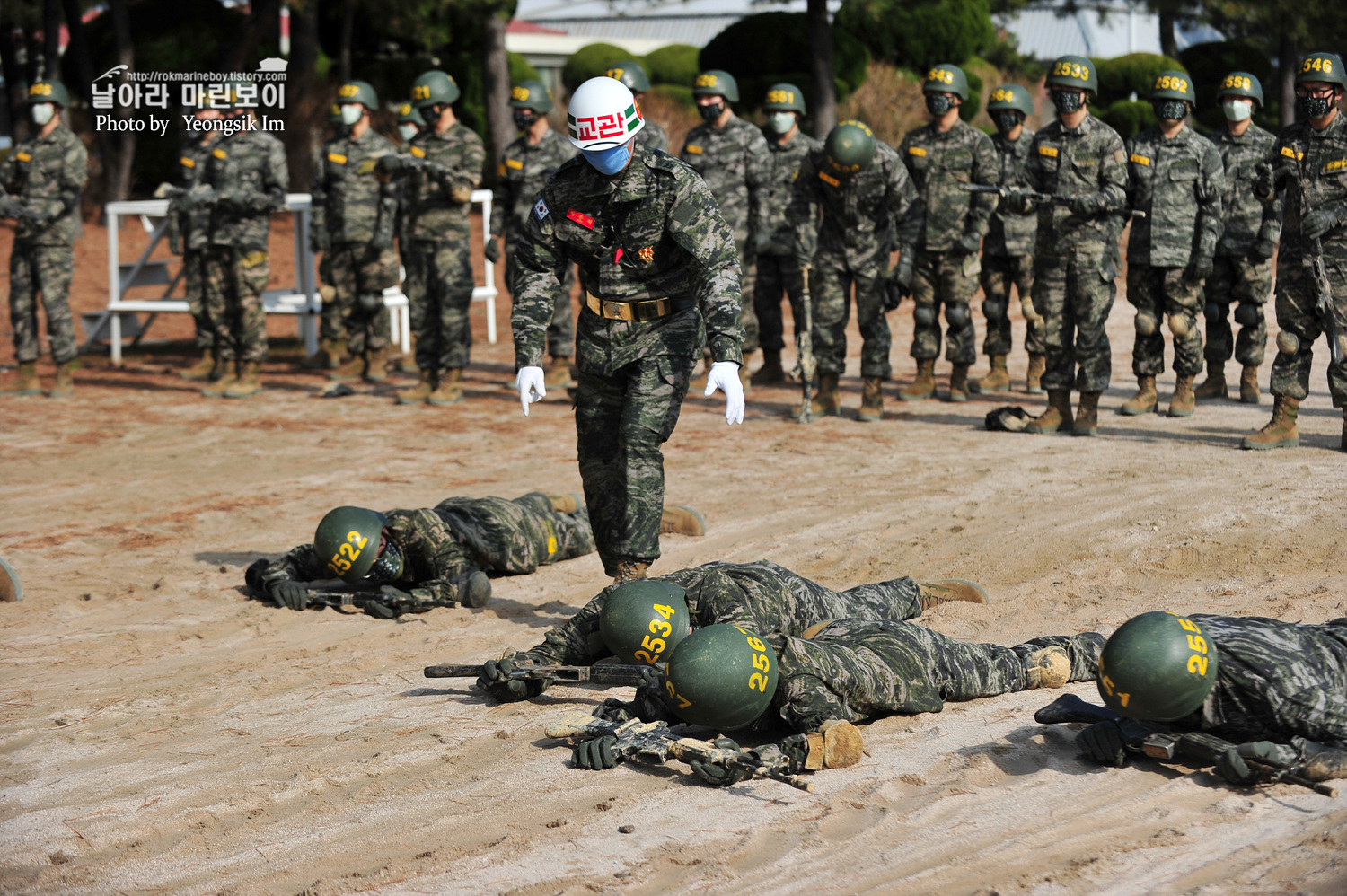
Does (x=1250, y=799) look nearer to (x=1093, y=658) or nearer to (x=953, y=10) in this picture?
(x=1093, y=658)

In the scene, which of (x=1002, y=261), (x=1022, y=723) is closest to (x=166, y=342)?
(x=1002, y=261)

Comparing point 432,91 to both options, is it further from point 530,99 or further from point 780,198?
point 780,198

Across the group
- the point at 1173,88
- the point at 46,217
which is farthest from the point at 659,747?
the point at 46,217

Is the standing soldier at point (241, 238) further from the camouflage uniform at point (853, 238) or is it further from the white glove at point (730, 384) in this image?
the white glove at point (730, 384)

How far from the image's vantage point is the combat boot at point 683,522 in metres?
7.57

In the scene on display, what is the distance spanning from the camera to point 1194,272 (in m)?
10.1

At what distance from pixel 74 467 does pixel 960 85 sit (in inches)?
292

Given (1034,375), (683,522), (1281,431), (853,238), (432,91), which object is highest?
(432,91)

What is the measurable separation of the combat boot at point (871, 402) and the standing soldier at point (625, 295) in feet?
16.2

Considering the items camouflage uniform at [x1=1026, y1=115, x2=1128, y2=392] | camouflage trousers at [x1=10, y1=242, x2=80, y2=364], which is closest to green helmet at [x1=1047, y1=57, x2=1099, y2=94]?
camouflage uniform at [x1=1026, y1=115, x2=1128, y2=392]

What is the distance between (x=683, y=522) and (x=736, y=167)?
5214 mm

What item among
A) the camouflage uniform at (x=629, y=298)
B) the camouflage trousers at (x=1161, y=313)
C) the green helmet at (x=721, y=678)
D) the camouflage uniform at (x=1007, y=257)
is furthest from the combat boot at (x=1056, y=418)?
the green helmet at (x=721, y=678)

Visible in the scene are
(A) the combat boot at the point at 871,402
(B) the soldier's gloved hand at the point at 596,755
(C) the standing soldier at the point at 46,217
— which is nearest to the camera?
(B) the soldier's gloved hand at the point at 596,755

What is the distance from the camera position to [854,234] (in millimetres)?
10359
